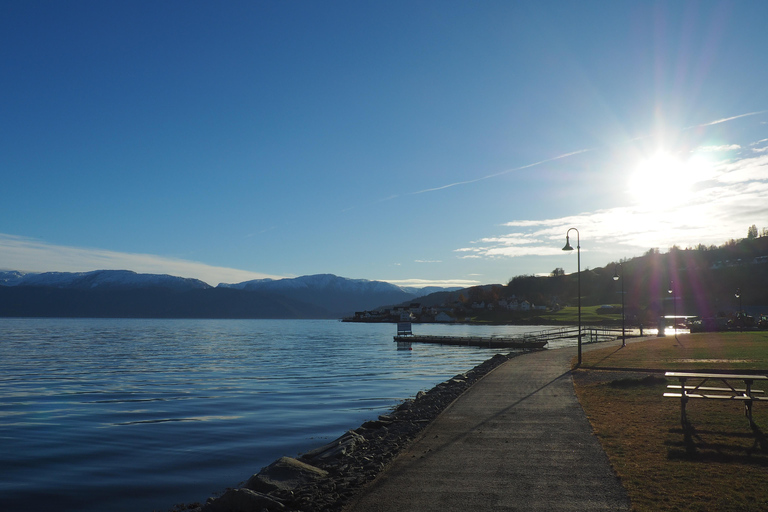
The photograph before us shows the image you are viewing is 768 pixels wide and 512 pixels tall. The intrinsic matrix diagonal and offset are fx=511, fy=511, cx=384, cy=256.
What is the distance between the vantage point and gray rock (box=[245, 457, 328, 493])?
996 cm

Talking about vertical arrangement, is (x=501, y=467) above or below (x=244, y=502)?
above

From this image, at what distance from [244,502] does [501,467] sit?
4.80 metres

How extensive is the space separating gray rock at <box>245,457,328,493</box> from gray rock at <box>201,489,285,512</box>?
22.6 inches

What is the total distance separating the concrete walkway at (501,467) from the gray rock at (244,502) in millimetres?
1701

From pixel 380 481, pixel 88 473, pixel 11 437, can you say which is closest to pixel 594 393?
pixel 380 481

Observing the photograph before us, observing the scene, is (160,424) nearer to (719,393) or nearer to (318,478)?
(318,478)

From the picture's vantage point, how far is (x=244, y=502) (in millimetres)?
9148

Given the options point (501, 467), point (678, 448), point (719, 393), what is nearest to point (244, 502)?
point (501, 467)

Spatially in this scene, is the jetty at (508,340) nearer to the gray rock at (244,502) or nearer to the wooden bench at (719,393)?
the wooden bench at (719,393)

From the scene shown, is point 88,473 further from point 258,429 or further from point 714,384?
point 714,384

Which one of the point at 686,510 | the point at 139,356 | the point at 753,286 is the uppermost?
the point at 753,286

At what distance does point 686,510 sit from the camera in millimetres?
7355

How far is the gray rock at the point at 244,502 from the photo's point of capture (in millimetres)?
8930

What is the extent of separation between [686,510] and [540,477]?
2.35 meters
